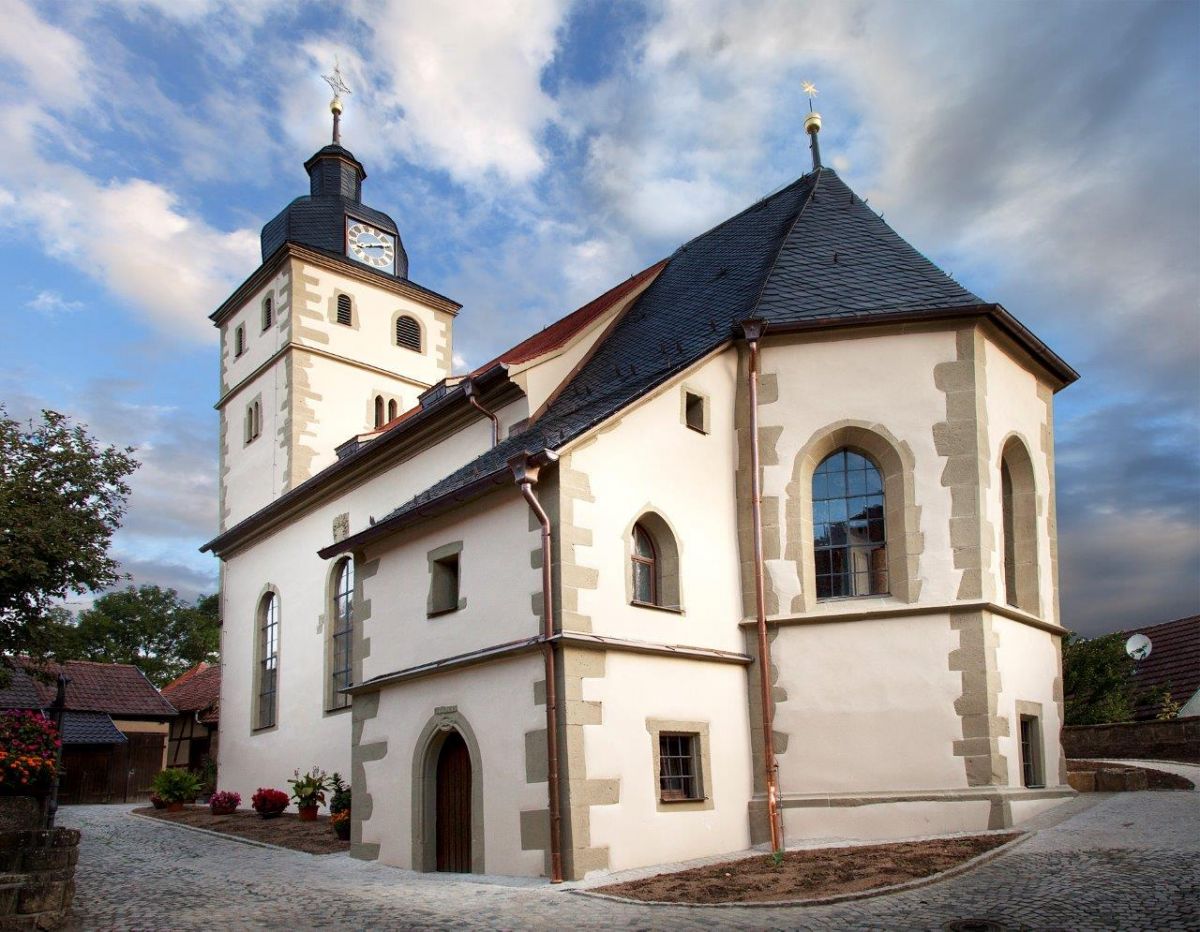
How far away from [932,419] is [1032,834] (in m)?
5.06

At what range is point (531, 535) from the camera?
509 inches

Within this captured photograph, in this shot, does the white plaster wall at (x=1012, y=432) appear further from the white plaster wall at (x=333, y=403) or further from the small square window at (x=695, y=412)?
the white plaster wall at (x=333, y=403)

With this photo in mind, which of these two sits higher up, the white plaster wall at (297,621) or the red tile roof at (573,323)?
the red tile roof at (573,323)

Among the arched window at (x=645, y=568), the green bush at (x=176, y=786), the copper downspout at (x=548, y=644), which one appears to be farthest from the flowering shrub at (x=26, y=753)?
the green bush at (x=176, y=786)

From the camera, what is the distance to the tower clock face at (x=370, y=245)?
1239 inches

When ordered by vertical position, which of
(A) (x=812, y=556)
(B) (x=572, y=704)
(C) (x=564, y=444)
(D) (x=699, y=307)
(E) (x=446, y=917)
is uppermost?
(D) (x=699, y=307)

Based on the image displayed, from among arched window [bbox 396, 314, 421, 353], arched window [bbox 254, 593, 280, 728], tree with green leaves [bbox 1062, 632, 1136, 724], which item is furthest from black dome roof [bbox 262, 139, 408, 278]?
tree with green leaves [bbox 1062, 632, 1136, 724]

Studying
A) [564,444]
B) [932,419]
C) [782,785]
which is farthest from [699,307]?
[782,785]

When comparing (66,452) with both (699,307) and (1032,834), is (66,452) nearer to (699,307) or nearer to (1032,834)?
(699,307)

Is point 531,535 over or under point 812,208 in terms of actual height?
under

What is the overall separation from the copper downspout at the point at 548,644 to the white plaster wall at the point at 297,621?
15.4ft

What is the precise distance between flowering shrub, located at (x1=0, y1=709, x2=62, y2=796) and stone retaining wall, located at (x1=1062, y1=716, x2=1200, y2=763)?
13.5 metres

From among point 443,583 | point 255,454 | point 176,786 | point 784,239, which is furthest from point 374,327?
point 443,583

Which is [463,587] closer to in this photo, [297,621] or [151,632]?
[297,621]
